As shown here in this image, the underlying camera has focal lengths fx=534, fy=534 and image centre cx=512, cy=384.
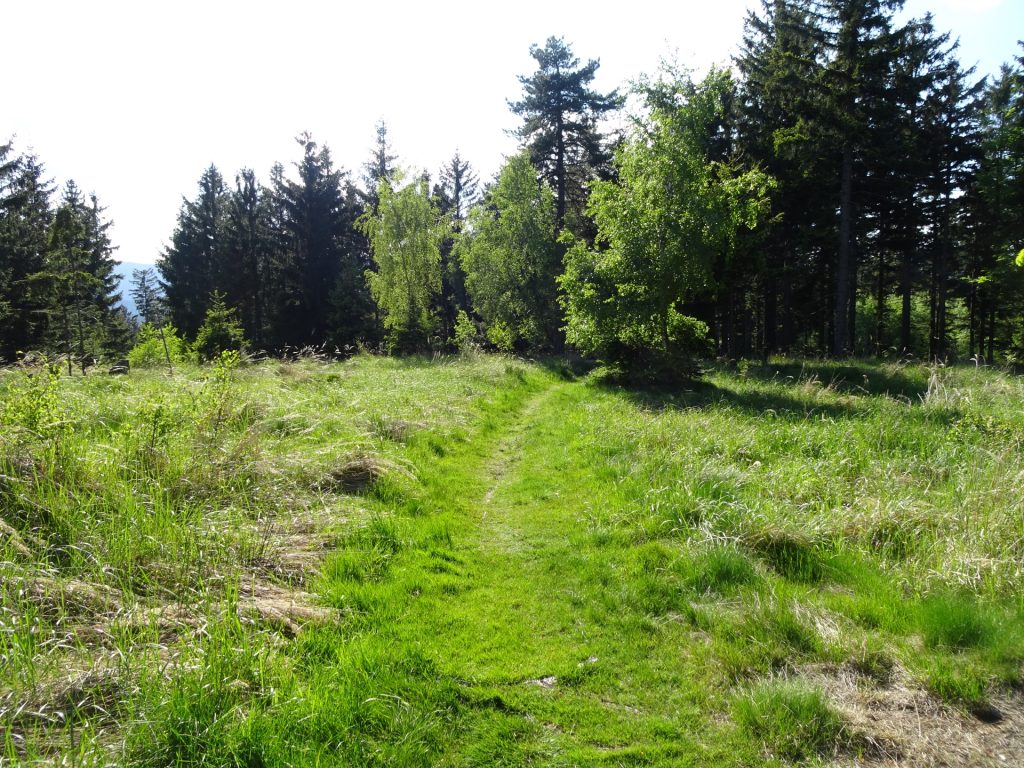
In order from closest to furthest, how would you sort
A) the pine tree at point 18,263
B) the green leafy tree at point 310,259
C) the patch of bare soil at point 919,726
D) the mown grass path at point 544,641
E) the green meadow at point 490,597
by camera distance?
the patch of bare soil at point 919,726
the green meadow at point 490,597
the mown grass path at point 544,641
the pine tree at point 18,263
the green leafy tree at point 310,259

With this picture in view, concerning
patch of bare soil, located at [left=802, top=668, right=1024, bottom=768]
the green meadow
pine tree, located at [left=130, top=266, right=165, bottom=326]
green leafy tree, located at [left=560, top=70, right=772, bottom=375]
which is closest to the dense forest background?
green leafy tree, located at [left=560, top=70, right=772, bottom=375]

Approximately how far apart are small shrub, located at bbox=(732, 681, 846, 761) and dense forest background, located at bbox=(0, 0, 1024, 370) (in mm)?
13640

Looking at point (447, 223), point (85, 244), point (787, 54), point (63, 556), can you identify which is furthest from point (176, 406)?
point (85, 244)

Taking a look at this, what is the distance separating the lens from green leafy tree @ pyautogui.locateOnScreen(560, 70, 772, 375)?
49.4 feet

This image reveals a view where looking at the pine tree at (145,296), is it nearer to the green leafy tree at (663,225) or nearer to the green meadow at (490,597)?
the green leafy tree at (663,225)

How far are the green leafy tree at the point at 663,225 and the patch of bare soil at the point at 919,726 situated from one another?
13.4m

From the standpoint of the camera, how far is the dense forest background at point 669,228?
1619 cm

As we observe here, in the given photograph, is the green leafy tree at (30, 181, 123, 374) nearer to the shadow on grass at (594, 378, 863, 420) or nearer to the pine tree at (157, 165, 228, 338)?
the pine tree at (157, 165, 228, 338)

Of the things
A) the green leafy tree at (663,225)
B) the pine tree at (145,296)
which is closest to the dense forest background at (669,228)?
the green leafy tree at (663,225)

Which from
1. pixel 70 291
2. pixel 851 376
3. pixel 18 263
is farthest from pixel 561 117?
pixel 18 263

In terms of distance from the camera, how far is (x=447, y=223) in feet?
100

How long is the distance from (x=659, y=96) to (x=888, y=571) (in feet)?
49.7

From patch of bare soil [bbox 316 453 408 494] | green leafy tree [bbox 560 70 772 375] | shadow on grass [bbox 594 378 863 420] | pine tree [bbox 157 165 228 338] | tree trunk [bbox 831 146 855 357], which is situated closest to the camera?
patch of bare soil [bbox 316 453 408 494]

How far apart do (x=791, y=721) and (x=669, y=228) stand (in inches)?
554
